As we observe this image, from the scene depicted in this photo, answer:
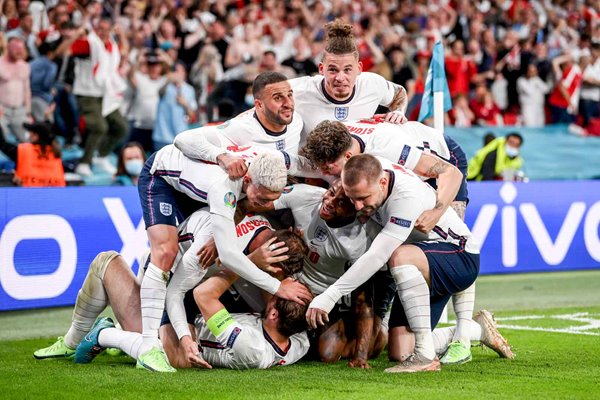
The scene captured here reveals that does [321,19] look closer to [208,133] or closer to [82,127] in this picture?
[82,127]

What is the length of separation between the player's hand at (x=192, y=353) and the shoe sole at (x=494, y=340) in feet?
7.04

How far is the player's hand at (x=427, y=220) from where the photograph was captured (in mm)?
7160

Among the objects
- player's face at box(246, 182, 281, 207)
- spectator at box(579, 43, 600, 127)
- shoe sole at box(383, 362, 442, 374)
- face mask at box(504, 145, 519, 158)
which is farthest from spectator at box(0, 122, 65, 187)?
spectator at box(579, 43, 600, 127)

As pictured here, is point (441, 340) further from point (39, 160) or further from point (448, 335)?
point (39, 160)

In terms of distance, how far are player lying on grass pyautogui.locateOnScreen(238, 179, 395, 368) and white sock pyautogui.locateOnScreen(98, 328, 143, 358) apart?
48.7 inches

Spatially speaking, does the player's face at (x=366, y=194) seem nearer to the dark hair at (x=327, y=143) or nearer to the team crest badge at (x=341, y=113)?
the dark hair at (x=327, y=143)

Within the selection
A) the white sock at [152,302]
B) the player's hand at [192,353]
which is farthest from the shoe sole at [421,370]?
the white sock at [152,302]

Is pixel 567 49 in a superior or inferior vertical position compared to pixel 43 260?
superior

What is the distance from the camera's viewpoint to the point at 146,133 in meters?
16.1

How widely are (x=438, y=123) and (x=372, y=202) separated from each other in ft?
11.4

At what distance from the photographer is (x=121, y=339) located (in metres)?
7.38

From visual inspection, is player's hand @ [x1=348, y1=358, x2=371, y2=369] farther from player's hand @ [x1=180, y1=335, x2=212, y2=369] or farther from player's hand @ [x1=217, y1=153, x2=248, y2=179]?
player's hand @ [x1=217, y1=153, x2=248, y2=179]

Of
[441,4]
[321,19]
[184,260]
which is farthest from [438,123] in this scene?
[441,4]

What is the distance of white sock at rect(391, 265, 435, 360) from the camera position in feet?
22.9
